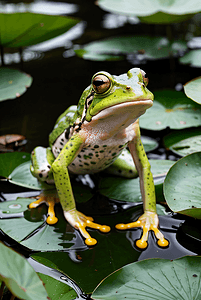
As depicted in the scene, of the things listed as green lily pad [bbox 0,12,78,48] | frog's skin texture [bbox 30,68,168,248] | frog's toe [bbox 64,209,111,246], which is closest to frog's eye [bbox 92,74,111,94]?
frog's skin texture [bbox 30,68,168,248]

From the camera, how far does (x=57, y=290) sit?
1.37 m

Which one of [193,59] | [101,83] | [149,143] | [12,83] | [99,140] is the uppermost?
[101,83]

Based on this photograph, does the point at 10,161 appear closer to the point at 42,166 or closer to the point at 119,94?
the point at 42,166

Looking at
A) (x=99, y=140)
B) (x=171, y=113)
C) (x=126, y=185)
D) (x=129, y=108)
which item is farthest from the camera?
(x=171, y=113)

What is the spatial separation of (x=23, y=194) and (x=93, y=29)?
3.45m

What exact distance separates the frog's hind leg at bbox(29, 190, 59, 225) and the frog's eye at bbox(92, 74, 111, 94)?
77 cm

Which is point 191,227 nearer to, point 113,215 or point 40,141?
point 113,215

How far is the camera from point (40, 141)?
2689mm

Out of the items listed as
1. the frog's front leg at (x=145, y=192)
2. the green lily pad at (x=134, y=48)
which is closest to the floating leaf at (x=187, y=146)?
the frog's front leg at (x=145, y=192)

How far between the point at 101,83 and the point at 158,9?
2.28 meters

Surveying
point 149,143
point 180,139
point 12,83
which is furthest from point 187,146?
point 12,83

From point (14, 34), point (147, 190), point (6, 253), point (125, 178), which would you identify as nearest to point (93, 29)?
point (14, 34)

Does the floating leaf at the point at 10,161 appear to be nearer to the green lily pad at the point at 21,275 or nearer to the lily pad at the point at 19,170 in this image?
the lily pad at the point at 19,170

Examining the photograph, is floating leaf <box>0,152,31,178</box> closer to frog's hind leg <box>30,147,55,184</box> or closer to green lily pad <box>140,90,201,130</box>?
frog's hind leg <box>30,147,55,184</box>
